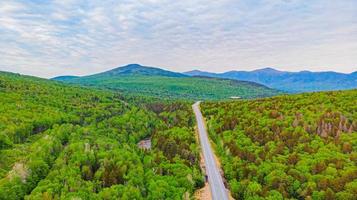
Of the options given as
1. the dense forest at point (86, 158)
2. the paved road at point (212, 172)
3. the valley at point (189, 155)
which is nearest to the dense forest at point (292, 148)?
the valley at point (189, 155)

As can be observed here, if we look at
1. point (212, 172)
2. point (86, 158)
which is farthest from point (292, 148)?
point (86, 158)

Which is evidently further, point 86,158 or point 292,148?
point 292,148

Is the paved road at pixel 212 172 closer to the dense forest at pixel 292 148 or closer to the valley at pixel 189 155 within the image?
the valley at pixel 189 155

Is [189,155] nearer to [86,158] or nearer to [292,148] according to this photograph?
[292,148]

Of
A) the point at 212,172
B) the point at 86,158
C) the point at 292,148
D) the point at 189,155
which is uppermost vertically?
the point at 292,148

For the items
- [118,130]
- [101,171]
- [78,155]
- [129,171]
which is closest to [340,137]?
[129,171]

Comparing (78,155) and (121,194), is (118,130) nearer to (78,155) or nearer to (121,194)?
(78,155)
